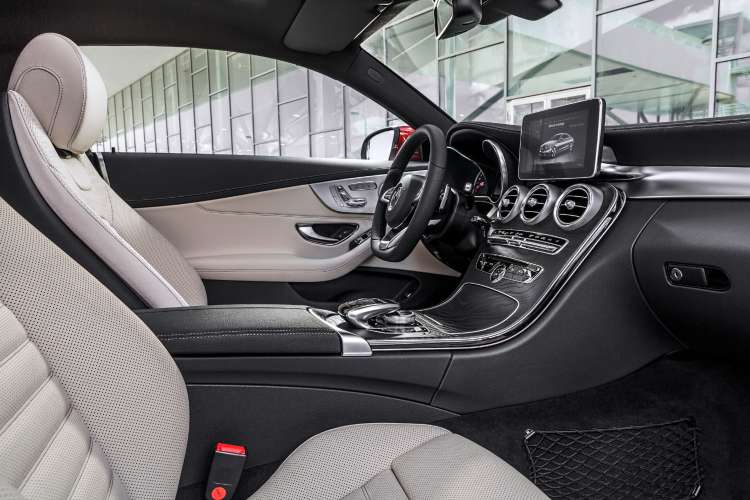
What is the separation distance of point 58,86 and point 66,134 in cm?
10

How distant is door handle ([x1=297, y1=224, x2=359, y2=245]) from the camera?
2.05 m

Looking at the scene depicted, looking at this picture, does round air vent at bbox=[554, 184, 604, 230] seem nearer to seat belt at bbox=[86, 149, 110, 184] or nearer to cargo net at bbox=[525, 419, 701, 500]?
cargo net at bbox=[525, 419, 701, 500]

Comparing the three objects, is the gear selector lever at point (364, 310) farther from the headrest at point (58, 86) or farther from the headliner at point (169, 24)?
the headliner at point (169, 24)

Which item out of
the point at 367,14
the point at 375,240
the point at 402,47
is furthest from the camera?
the point at 402,47

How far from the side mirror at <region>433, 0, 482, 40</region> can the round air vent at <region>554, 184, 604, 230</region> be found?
0.59 m

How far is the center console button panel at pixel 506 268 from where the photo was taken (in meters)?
1.20

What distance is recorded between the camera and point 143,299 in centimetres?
118

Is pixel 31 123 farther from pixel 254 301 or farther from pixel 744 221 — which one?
A: pixel 744 221

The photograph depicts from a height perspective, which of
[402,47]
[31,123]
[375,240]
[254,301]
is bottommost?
[254,301]

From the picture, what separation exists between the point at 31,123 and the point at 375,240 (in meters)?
0.78

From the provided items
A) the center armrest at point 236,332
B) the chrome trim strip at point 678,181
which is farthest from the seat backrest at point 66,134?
the chrome trim strip at point 678,181

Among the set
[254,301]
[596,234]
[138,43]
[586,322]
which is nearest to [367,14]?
[138,43]

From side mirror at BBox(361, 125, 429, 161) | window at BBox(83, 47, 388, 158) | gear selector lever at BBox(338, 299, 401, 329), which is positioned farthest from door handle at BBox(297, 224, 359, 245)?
window at BBox(83, 47, 388, 158)

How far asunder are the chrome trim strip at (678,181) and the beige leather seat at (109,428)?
0.57 m
